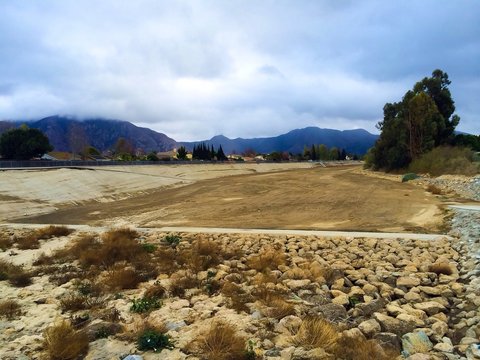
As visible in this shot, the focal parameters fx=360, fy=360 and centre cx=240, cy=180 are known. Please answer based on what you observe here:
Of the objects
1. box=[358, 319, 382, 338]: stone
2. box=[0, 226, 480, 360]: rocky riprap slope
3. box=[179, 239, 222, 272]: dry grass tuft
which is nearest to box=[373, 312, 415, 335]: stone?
box=[0, 226, 480, 360]: rocky riprap slope

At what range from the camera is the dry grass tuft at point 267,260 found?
1297 cm

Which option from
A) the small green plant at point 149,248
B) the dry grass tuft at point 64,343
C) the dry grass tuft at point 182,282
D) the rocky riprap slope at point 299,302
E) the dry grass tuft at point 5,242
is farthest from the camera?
the dry grass tuft at point 5,242

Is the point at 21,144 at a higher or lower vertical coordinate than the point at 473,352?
higher

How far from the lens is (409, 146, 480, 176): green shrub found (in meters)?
44.2

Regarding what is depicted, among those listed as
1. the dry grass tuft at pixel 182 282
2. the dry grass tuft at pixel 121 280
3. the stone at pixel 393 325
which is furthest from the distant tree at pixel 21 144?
the stone at pixel 393 325

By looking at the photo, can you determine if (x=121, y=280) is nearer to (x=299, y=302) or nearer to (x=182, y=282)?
(x=182, y=282)

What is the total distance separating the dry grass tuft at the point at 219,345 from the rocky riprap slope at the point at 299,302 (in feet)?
0.69

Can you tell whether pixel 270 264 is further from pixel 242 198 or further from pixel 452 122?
pixel 452 122

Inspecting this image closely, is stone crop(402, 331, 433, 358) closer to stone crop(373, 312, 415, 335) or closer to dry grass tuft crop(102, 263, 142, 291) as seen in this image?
stone crop(373, 312, 415, 335)

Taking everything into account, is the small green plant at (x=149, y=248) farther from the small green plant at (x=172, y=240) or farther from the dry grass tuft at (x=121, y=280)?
the dry grass tuft at (x=121, y=280)

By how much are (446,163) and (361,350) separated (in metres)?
48.5

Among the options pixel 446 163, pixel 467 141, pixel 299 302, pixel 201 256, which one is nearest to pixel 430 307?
pixel 299 302

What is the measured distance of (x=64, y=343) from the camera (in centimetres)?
766

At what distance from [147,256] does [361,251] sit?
8.63 m
